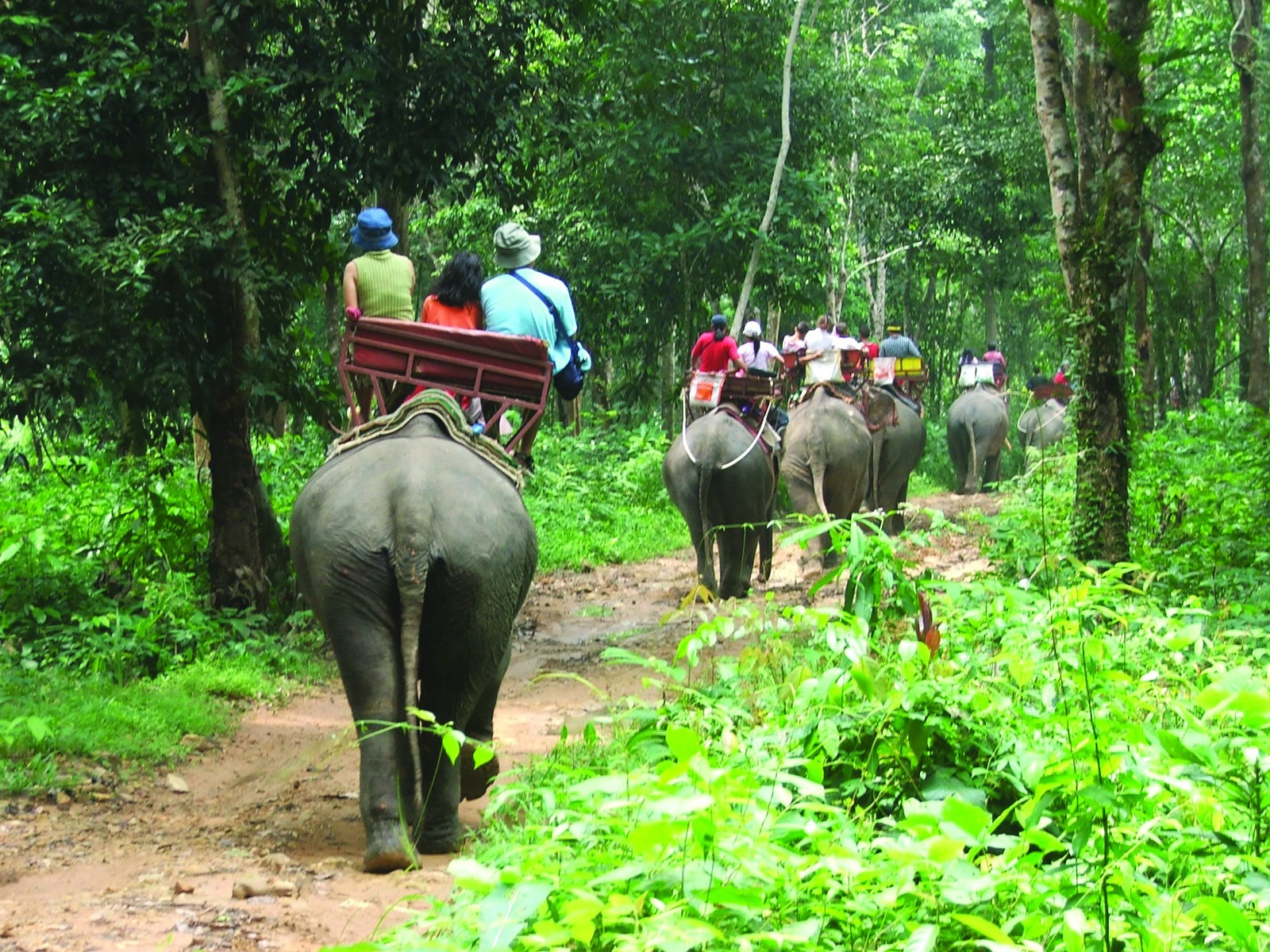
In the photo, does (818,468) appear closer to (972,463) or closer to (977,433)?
(977,433)

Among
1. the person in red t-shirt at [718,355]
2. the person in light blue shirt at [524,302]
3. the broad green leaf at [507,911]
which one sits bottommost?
the broad green leaf at [507,911]

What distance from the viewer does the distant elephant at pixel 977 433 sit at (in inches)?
864

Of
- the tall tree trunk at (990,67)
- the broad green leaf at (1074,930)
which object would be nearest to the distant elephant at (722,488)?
the broad green leaf at (1074,930)

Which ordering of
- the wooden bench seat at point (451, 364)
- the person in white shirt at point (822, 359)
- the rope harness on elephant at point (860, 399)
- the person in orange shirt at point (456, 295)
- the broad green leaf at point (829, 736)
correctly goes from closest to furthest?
the broad green leaf at point (829, 736) < the wooden bench seat at point (451, 364) < the person in orange shirt at point (456, 295) < the rope harness on elephant at point (860, 399) < the person in white shirt at point (822, 359)

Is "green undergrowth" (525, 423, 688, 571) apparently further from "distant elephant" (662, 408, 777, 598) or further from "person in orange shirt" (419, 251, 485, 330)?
"person in orange shirt" (419, 251, 485, 330)

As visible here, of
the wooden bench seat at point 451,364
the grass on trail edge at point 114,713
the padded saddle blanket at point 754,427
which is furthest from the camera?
the padded saddle blanket at point 754,427

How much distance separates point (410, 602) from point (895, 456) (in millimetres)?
11019

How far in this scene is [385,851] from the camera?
15.5ft

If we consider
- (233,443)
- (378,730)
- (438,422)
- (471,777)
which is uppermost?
(233,443)

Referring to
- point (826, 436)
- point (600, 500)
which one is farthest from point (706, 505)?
point (600, 500)

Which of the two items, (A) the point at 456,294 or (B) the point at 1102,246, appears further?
(B) the point at 1102,246

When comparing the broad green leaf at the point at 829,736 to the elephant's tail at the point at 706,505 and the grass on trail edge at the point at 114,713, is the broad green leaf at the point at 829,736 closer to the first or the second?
the grass on trail edge at the point at 114,713

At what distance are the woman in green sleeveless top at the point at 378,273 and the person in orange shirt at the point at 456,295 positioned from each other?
0.30 meters

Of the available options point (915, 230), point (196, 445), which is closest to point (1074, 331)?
point (196, 445)
